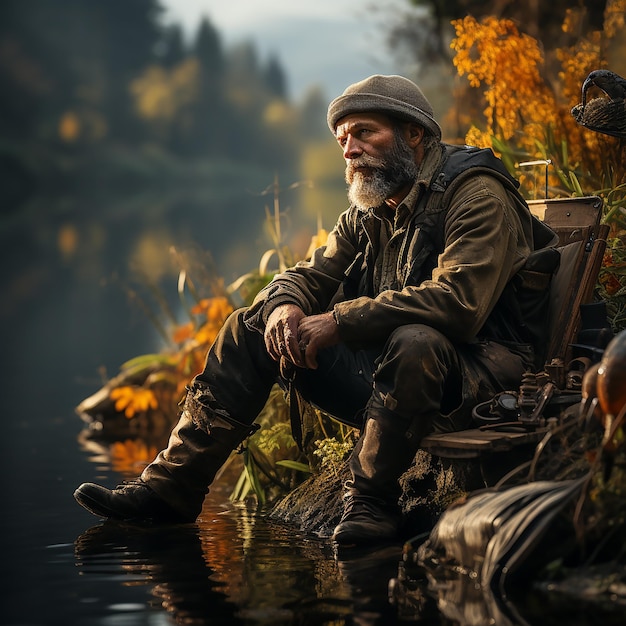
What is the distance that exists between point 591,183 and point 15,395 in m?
5.65

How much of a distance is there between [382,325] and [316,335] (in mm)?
251

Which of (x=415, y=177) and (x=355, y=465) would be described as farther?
(x=415, y=177)

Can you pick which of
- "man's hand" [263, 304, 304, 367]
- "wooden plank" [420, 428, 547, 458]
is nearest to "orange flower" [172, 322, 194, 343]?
"man's hand" [263, 304, 304, 367]

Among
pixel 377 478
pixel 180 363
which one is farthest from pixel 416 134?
pixel 180 363

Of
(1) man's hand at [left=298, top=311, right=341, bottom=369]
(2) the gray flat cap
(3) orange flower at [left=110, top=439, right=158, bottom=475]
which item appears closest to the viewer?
(1) man's hand at [left=298, top=311, right=341, bottom=369]

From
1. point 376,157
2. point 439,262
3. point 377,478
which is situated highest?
point 376,157

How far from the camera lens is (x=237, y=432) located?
496cm

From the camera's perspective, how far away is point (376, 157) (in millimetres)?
4871

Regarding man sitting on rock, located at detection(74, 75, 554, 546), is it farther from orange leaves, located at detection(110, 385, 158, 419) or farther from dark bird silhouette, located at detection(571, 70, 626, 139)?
orange leaves, located at detection(110, 385, 158, 419)

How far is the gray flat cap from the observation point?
482 cm

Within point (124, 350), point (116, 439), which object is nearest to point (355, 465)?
point (116, 439)

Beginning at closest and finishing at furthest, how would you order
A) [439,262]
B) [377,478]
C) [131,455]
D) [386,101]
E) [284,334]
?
1. [377,478]
2. [439,262]
3. [284,334]
4. [386,101]
5. [131,455]

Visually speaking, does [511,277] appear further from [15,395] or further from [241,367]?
[15,395]

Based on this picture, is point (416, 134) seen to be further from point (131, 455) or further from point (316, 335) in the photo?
point (131, 455)
